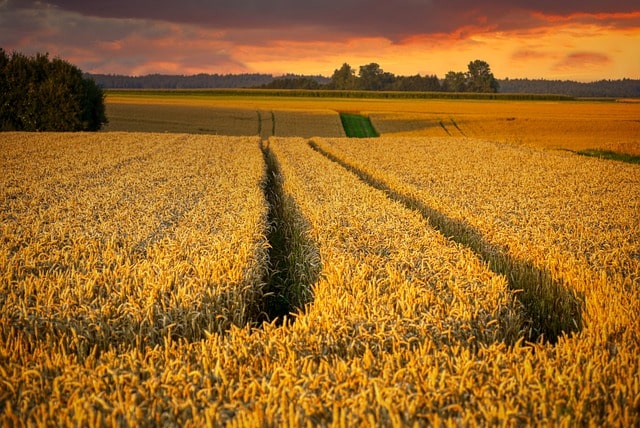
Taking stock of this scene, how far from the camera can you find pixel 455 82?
480ft

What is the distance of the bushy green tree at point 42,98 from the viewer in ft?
148

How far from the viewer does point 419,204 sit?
14.0 meters

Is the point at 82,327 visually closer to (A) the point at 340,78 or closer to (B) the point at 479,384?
(B) the point at 479,384

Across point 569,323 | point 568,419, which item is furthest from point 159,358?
point 569,323

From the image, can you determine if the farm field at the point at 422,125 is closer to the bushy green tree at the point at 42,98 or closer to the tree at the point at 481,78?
the bushy green tree at the point at 42,98

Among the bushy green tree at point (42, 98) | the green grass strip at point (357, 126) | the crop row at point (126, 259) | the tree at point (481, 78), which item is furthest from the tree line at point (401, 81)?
the crop row at point (126, 259)

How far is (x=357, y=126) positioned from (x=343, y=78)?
327 feet

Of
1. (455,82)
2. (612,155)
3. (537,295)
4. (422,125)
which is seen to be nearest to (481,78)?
(455,82)

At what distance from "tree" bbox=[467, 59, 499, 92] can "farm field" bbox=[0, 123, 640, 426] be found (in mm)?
136612

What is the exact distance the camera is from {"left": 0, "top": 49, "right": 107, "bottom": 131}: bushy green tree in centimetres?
4519

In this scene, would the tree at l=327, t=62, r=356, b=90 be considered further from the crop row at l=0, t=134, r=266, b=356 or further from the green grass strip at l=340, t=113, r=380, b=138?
the crop row at l=0, t=134, r=266, b=356

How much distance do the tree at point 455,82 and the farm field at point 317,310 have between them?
A: 139 m

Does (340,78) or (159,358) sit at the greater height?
(340,78)

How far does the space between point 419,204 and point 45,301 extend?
1017cm
